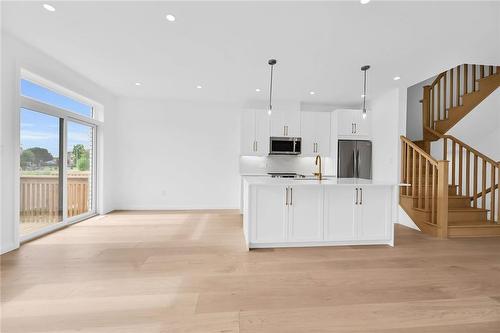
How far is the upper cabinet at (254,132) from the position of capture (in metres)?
5.29

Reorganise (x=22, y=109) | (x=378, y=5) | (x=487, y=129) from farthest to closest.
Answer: (x=487, y=129)
(x=22, y=109)
(x=378, y=5)

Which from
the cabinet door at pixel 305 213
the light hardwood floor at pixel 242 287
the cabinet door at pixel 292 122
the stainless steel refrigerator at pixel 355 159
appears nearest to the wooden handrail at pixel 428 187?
the light hardwood floor at pixel 242 287

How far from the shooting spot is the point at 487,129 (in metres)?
4.66

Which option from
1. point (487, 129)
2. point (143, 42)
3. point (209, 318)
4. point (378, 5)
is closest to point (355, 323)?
point (209, 318)

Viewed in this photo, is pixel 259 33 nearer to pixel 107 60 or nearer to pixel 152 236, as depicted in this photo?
pixel 107 60

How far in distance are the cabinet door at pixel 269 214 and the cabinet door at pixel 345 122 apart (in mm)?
2981

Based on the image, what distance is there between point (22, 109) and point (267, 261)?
3.79 m

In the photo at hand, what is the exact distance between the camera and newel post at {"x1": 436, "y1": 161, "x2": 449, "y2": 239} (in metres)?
3.59

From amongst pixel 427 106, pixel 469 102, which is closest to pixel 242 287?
pixel 469 102

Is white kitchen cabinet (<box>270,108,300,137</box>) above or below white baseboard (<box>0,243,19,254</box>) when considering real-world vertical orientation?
above

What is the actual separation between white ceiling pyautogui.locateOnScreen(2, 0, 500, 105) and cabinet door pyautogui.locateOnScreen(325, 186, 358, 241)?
189cm

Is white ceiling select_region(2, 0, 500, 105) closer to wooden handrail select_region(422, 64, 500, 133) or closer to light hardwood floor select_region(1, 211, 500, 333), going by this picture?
wooden handrail select_region(422, 64, 500, 133)

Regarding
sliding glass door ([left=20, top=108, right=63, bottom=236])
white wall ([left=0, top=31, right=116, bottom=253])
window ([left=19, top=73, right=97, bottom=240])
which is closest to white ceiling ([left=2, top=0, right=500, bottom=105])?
white wall ([left=0, top=31, right=116, bottom=253])

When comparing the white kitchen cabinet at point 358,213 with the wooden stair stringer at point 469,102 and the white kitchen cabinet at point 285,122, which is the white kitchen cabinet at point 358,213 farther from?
the wooden stair stringer at point 469,102
